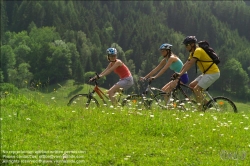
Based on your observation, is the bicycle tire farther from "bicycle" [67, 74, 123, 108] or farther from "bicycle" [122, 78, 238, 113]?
"bicycle" [67, 74, 123, 108]

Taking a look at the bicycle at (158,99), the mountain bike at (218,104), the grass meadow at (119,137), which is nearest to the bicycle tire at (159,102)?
the bicycle at (158,99)

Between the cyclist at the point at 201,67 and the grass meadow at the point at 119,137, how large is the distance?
2.82 ft

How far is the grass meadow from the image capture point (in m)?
6.54

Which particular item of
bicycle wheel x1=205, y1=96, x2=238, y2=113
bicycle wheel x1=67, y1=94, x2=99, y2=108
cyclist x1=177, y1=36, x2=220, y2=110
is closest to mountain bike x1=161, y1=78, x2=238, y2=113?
bicycle wheel x1=205, y1=96, x2=238, y2=113

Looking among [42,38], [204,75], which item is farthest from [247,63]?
[204,75]

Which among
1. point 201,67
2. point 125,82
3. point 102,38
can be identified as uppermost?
point 102,38

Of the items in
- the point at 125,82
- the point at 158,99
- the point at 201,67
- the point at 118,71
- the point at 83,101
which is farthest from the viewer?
the point at 118,71

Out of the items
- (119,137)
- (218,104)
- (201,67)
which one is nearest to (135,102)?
(201,67)

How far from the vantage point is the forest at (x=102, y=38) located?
380 feet

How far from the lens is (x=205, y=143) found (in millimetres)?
7332

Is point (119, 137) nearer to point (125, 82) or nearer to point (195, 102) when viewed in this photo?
point (195, 102)

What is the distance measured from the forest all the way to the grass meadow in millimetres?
82469

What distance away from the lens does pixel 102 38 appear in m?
148

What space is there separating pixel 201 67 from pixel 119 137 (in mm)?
3940
